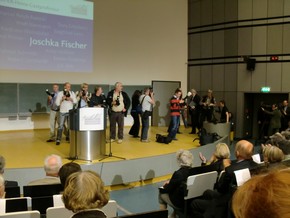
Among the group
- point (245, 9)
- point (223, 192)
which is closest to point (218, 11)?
point (245, 9)

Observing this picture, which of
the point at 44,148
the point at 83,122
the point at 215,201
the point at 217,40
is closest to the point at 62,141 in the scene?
the point at 44,148

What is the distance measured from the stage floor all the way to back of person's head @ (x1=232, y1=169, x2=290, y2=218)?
5364 millimetres

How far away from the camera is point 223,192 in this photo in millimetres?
3363

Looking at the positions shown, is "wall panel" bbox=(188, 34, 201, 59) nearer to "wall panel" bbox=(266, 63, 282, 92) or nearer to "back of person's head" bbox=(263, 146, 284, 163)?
"wall panel" bbox=(266, 63, 282, 92)

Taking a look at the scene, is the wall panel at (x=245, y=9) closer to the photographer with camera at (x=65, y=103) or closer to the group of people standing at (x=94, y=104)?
the group of people standing at (x=94, y=104)

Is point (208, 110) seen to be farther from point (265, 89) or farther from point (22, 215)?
point (22, 215)

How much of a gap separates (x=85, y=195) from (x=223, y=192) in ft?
6.14

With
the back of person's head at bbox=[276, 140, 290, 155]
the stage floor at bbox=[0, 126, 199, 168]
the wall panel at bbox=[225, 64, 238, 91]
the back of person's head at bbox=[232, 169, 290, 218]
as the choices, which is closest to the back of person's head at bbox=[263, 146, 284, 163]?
the back of person's head at bbox=[276, 140, 290, 155]

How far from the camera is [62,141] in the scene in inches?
326

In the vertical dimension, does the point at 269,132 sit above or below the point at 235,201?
below

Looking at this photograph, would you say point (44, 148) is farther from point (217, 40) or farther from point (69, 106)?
point (217, 40)

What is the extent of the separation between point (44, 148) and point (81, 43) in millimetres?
3788

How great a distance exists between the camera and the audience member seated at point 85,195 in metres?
1.90

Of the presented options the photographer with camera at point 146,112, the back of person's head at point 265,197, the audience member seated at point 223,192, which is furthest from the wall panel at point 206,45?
the back of person's head at point 265,197
